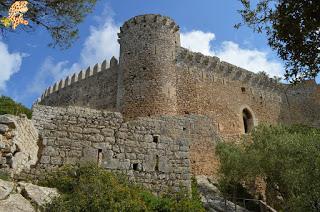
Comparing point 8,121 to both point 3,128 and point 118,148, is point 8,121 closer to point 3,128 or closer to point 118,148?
point 3,128

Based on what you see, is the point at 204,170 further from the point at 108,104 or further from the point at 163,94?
the point at 108,104

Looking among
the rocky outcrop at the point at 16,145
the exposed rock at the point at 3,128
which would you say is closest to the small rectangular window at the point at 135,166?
the rocky outcrop at the point at 16,145

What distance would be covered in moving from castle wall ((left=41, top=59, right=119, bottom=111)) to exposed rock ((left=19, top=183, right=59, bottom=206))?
16.4 m

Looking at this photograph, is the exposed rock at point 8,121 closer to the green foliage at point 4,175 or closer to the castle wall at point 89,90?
the green foliage at point 4,175

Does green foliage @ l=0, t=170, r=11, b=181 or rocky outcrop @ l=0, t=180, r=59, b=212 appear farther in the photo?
green foliage @ l=0, t=170, r=11, b=181

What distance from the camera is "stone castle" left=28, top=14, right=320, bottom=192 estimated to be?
8688 millimetres

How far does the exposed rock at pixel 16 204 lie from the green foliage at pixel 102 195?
37 cm

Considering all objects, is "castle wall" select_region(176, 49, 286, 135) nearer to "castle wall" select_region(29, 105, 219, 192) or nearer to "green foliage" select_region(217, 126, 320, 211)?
"green foliage" select_region(217, 126, 320, 211)

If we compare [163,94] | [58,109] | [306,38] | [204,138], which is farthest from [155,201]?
[163,94]

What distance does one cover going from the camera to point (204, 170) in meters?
18.9

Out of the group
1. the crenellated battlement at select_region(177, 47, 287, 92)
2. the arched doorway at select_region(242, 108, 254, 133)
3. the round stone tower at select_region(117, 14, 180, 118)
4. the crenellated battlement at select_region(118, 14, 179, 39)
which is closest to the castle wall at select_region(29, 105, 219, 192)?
the round stone tower at select_region(117, 14, 180, 118)

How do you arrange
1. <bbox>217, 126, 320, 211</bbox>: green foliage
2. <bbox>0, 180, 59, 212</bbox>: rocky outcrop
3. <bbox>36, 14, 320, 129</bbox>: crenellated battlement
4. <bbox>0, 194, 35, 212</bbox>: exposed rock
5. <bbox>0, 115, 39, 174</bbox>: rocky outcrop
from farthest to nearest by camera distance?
1. <bbox>36, 14, 320, 129</bbox>: crenellated battlement
2. <bbox>217, 126, 320, 211</bbox>: green foliage
3. <bbox>0, 115, 39, 174</bbox>: rocky outcrop
4. <bbox>0, 180, 59, 212</bbox>: rocky outcrop
5. <bbox>0, 194, 35, 212</bbox>: exposed rock

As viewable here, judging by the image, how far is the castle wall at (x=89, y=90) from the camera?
2628 cm

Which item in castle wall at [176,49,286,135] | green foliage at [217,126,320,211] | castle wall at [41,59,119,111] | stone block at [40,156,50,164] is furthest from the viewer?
castle wall at [41,59,119,111]
